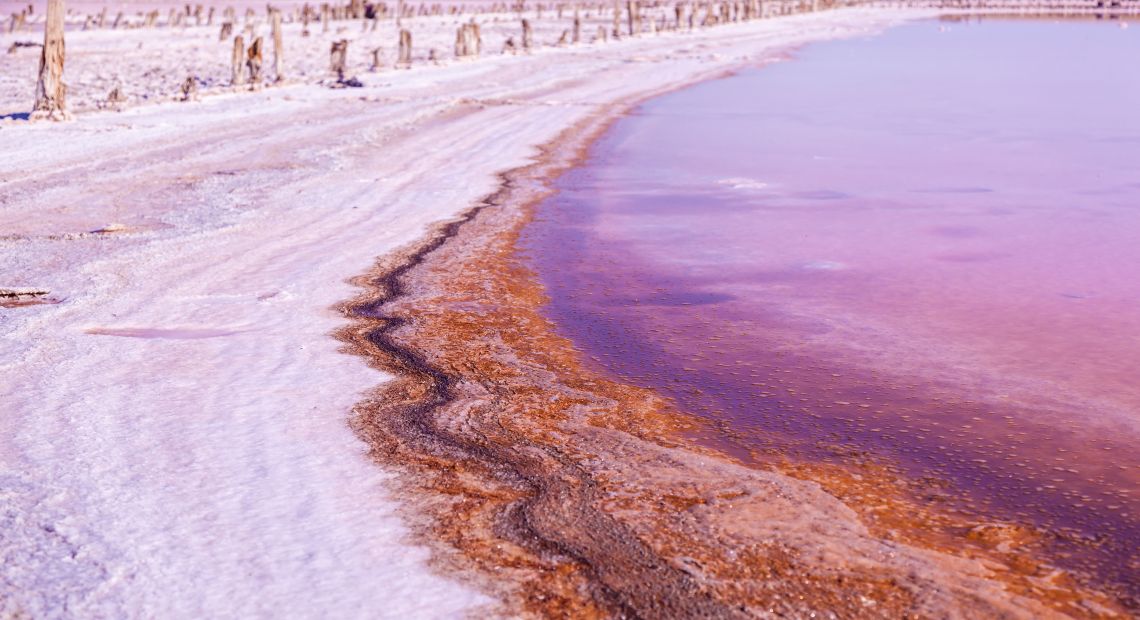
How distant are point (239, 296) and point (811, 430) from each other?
309cm

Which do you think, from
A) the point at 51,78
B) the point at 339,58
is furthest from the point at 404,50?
the point at 51,78

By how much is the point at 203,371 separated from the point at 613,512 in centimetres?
205

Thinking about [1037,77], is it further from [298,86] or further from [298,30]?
[298,30]

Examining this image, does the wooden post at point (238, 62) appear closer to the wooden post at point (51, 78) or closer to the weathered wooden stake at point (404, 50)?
the wooden post at point (51, 78)

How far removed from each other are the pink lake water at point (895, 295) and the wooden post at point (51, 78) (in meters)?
6.65

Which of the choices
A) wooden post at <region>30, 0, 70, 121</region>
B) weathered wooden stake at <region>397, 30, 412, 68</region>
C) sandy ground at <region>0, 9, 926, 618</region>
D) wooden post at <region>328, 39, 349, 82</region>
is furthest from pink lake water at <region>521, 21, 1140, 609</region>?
weathered wooden stake at <region>397, 30, 412, 68</region>

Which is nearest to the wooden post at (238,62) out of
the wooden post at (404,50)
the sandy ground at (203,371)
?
the wooden post at (404,50)

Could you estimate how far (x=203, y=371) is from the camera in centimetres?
475

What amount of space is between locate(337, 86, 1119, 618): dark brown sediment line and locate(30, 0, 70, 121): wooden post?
10376 mm

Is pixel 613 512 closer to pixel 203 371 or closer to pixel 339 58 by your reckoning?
pixel 203 371

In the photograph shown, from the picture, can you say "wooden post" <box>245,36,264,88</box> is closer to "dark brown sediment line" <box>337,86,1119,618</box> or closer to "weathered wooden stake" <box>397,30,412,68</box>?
"weathered wooden stake" <box>397,30,412,68</box>

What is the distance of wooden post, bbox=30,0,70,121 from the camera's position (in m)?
14.1

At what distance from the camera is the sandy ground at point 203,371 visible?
3.05 meters

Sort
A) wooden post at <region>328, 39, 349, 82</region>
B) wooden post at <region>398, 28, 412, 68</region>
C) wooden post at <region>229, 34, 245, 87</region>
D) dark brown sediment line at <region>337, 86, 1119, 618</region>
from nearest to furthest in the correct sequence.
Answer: dark brown sediment line at <region>337, 86, 1119, 618</region> < wooden post at <region>229, 34, 245, 87</region> < wooden post at <region>328, 39, 349, 82</region> < wooden post at <region>398, 28, 412, 68</region>
